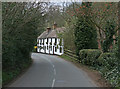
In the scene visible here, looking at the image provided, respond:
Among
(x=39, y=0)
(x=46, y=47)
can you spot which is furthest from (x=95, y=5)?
(x=46, y=47)

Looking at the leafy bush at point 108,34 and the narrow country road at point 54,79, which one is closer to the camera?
the narrow country road at point 54,79

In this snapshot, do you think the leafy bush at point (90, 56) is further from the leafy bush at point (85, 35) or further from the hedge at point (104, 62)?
the leafy bush at point (85, 35)

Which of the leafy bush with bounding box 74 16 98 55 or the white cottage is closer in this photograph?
the leafy bush with bounding box 74 16 98 55

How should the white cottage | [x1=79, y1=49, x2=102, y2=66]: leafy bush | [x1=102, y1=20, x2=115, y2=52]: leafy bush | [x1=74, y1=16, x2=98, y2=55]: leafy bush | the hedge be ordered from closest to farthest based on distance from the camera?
1. the hedge
2. [x1=102, y1=20, x2=115, y2=52]: leafy bush
3. [x1=79, y1=49, x2=102, y2=66]: leafy bush
4. [x1=74, y1=16, x2=98, y2=55]: leafy bush
5. the white cottage

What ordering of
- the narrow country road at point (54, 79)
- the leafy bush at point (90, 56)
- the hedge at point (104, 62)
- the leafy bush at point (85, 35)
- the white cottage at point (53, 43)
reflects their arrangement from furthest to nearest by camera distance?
the white cottage at point (53, 43) < the leafy bush at point (85, 35) < the leafy bush at point (90, 56) < the hedge at point (104, 62) < the narrow country road at point (54, 79)

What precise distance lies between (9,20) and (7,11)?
2.36 feet

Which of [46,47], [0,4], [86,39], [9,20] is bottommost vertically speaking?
[46,47]

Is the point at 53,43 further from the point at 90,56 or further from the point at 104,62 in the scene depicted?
the point at 104,62

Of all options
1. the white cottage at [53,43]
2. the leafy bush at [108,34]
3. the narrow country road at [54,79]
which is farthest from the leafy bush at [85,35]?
the white cottage at [53,43]

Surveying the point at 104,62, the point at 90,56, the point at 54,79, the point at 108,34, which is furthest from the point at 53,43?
the point at 54,79

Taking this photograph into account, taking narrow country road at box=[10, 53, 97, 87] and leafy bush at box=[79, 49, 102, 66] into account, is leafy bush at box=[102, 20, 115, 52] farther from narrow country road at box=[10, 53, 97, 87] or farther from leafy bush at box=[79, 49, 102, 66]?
narrow country road at box=[10, 53, 97, 87]

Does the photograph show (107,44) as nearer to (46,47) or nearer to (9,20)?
(9,20)

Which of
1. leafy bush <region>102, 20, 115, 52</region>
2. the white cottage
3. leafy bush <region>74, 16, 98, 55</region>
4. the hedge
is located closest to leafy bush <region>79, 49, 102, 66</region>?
the hedge

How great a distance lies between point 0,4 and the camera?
11.5 m
